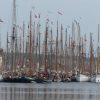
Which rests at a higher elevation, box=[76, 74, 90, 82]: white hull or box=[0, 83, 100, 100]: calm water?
box=[76, 74, 90, 82]: white hull

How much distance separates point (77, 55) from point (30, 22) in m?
19.5

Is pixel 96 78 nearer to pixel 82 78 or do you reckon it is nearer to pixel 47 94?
pixel 82 78

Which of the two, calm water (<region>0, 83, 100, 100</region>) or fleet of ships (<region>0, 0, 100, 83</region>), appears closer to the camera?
calm water (<region>0, 83, 100, 100</region>)

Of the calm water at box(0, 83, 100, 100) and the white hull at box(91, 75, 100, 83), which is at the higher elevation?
the white hull at box(91, 75, 100, 83)

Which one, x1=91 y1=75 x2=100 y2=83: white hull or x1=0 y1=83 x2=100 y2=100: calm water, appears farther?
x1=91 y1=75 x2=100 y2=83: white hull

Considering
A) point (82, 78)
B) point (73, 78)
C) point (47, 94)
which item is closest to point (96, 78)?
point (82, 78)

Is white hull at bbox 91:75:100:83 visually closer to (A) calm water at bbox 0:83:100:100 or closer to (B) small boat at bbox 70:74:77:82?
(B) small boat at bbox 70:74:77:82

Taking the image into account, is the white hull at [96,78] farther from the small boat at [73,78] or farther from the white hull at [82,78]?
the small boat at [73,78]

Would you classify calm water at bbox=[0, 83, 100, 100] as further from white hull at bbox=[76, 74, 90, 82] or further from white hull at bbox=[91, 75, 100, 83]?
white hull at bbox=[76, 74, 90, 82]

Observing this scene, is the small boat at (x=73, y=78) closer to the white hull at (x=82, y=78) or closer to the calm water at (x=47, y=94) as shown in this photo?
the white hull at (x=82, y=78)

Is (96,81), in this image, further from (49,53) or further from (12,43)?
(12,43)

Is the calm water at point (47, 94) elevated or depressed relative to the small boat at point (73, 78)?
depressed

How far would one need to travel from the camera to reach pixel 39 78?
107188 millimetres

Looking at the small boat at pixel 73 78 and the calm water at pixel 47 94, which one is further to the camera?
the small boat at pixel 73 78
